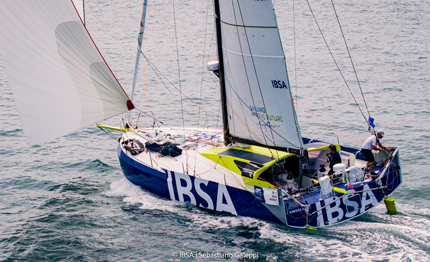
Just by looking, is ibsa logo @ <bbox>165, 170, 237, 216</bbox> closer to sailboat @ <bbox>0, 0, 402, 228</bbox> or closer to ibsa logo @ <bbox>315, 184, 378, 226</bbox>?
sailboat @ <bbox>0, 0, 402, 228</bbox>

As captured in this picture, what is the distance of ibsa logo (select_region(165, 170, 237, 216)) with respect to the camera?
41.1 ft

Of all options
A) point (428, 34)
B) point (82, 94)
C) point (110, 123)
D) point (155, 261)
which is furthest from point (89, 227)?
point (428, 34)

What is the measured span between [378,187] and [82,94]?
8.81 metres

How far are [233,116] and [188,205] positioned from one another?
3.12 m

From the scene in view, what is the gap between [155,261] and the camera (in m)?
10.8

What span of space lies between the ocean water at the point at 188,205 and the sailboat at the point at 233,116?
0.64 meters

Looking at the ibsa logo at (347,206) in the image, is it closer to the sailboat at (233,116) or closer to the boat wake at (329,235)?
the sailboat at (233,116)

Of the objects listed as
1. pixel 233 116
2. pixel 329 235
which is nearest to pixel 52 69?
pixel 233 116

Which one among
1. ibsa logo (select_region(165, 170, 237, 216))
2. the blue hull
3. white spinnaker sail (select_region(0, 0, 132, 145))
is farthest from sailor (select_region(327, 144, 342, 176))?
white spinnaker sail (select_region(0, 0, 132, 145))

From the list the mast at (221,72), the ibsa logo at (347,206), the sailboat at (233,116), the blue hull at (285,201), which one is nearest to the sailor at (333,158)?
the sailboat at (233,116)

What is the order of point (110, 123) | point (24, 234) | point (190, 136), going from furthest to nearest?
point (110, 123) → point (190, 136) → point (24, 234)

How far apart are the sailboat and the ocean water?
2.11 ft

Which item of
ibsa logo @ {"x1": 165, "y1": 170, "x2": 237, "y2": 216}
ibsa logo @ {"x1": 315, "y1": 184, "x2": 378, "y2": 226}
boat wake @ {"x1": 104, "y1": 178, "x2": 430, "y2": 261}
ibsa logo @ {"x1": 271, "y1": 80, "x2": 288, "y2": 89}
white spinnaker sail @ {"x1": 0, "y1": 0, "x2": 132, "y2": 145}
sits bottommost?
boat wake @ {"x1": 104, "y1": 178, "x2": 430, "y2": 261}

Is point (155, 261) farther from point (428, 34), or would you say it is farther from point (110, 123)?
point (428, 34)
